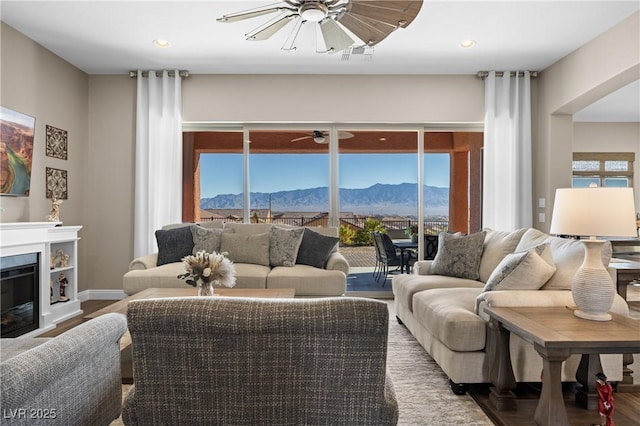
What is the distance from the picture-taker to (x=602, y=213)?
7.04 feet

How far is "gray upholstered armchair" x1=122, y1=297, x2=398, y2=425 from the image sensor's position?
1.11 metres

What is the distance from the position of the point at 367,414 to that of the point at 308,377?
20cm

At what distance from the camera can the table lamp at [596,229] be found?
2.12 m

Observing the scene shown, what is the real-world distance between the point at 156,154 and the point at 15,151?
155 cm

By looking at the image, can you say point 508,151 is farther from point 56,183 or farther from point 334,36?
point 56,183

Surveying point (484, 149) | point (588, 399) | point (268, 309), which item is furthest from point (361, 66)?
point (268, 309)

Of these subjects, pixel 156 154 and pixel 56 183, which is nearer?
pixel 56 183

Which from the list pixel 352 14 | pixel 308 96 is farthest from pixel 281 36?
pixel 352 14

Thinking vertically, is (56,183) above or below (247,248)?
above

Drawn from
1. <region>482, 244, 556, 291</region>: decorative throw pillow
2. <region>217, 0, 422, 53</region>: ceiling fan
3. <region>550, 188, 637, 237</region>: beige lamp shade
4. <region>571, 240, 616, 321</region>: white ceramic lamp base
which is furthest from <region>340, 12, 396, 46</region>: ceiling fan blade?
<region>571, 240, 616, 321</region>: white ceramic lamp base

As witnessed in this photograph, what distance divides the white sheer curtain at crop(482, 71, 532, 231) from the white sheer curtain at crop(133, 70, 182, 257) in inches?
158

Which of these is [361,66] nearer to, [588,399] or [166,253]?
[166,253]

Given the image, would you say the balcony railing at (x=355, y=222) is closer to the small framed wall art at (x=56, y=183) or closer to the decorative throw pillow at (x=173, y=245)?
the decorative throw pillow at (x=173, y=245)

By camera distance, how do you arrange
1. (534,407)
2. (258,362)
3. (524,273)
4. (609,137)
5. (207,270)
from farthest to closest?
(609,137) → (207,270) → (524,273) → (534,407) → (258,362)
